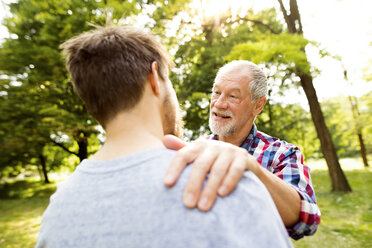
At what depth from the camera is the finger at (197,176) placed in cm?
78

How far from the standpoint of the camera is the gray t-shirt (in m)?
0.76

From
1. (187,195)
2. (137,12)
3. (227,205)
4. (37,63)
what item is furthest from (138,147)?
(37,63)

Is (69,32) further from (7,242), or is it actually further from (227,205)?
(227,205)

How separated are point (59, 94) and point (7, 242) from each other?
20.3 feet

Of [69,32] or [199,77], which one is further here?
[199,77]

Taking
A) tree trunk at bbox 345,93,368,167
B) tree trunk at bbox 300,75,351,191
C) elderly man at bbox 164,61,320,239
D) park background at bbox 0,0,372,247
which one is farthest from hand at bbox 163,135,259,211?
tree trunk at bbox 345,93,368,167

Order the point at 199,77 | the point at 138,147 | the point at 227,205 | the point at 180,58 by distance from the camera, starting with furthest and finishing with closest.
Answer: the point at 180,58 < the point at 199,77 < the point at 138,147 < the point at 227,205

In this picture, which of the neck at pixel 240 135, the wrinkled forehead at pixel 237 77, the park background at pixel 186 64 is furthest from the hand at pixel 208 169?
the park background at pixel 186 64

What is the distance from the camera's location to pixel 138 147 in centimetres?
94

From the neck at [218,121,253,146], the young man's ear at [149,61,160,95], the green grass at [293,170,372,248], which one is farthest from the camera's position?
the green grass at [293,170,372,248]

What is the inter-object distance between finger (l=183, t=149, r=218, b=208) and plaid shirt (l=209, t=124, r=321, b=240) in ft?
2.79

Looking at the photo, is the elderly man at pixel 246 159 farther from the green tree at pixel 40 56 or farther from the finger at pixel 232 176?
the green tree at pixel 40 56

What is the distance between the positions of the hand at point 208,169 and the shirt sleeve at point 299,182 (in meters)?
0.69

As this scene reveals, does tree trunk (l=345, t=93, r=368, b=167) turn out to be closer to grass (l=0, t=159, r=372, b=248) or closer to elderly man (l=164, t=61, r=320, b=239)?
grass (l=0, t=159, r=372, b=248)
